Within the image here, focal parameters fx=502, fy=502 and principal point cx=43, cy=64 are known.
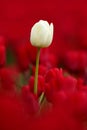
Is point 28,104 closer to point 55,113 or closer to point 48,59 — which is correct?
point 55,113

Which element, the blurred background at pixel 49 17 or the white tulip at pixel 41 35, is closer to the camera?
the white tulip at pixel 41 35

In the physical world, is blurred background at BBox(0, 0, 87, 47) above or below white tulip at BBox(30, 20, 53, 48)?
below

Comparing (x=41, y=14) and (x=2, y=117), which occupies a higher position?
(x=2, y=117)

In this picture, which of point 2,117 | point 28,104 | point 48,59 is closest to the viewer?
point 2,117

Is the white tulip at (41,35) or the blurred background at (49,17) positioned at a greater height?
the white tulip at (41,35)

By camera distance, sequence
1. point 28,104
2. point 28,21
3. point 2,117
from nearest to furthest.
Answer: point 2,117 < point 28,104 < point 28,21

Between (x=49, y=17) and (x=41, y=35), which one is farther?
(x=49, y=17)

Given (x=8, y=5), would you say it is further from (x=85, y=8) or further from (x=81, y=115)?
(x=81, y=115)

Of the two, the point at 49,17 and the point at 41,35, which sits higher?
the point at 41,35

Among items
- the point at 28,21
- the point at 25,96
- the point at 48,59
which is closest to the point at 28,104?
the point at 25,96

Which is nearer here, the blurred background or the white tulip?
the white tulip

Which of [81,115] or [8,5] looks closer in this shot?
[81,115]
